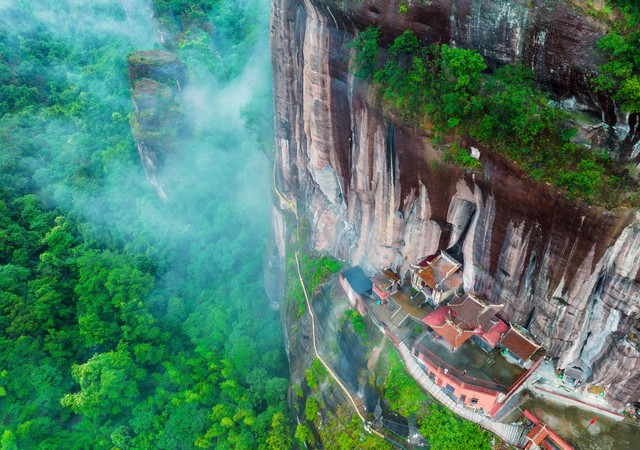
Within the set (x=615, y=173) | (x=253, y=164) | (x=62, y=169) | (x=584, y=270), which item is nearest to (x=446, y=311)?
(x=584, y=270)

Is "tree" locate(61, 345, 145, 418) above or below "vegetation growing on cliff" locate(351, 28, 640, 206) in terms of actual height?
below

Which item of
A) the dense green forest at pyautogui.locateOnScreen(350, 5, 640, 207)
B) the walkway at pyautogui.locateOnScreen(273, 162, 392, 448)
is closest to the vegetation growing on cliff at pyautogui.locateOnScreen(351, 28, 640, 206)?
the dense green forest at pyautogui.locateOnScreen(350, 5, 640, 207)

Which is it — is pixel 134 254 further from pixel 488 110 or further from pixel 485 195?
pixel 488 110

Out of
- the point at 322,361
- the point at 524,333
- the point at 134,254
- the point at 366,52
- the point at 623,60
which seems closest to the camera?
the point at 623,60

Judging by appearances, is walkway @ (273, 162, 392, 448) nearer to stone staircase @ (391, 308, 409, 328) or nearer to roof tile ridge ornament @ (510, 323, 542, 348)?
stone staircase @ (391, 308, 409, 328)

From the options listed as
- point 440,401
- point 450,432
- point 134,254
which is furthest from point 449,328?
point 134,254

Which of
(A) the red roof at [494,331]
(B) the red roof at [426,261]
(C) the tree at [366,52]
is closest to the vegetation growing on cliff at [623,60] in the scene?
(C) the tree at [366,52]

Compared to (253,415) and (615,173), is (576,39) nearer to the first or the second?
(615,173)
